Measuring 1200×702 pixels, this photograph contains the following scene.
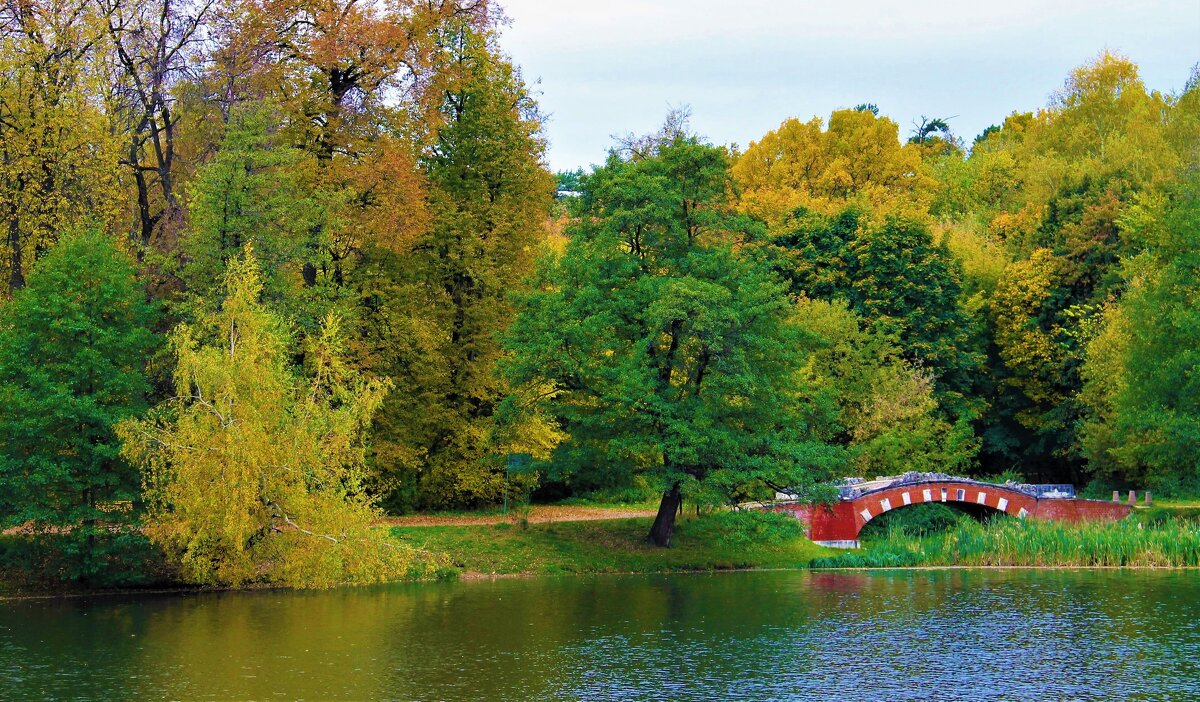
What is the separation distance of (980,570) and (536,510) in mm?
18059

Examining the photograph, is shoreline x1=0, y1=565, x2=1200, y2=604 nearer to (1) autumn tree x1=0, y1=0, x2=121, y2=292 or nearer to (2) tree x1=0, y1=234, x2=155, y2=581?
(2) tree x1=0, y1=234, x2=155, y2=581

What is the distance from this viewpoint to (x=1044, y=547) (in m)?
46.4

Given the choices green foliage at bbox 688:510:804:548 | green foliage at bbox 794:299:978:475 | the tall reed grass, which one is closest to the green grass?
green foliage at bbox 688:510:804:548

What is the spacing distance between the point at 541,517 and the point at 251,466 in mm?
16805

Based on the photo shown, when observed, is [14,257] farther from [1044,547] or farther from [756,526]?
[1044,547]

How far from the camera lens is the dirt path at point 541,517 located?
47.0 meters

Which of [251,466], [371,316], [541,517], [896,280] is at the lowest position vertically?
[541,517]

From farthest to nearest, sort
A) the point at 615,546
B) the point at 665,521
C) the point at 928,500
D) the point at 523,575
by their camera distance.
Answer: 1. the point at 928,500
2. the point at 665,521
3. the point at 615,546
4. the point at 523,575

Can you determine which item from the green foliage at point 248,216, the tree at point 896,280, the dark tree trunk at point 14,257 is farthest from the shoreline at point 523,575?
the tree at point 896,280

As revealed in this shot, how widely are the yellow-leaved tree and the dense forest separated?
3.7 inches

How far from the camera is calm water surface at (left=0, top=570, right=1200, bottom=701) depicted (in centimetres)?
2528

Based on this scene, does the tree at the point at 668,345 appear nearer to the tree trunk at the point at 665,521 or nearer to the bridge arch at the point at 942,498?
the tree trunk at the point at 665,521

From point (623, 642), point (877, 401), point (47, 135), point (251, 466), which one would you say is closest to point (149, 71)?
point (47, 135)

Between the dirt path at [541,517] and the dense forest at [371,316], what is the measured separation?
1.38 metres
